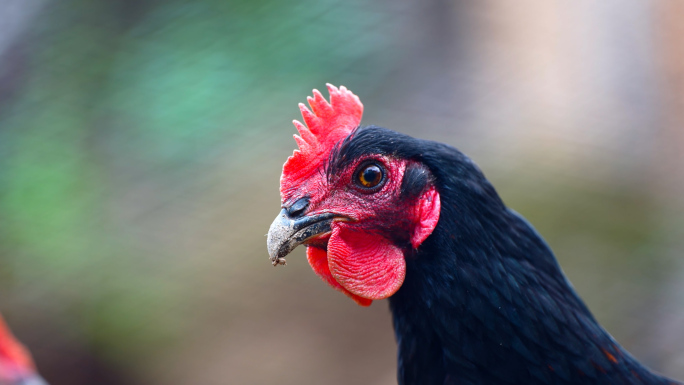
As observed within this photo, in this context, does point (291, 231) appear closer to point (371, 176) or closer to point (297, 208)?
point (297, 208)

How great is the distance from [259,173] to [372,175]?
2.85 metres

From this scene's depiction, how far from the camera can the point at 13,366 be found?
2762 mm

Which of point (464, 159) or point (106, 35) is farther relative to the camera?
point (106, 35)

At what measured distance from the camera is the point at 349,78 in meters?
4.46

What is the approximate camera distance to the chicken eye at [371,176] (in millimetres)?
1629

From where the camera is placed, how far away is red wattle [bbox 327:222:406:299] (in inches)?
63.2

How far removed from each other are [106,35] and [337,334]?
3.03m

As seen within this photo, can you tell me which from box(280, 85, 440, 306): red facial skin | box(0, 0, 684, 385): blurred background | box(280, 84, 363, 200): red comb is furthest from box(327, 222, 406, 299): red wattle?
box(0, 0, 684, 385): blurred background

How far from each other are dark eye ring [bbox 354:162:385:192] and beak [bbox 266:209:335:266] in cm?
13

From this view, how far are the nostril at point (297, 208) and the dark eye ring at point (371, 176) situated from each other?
0.17 meters

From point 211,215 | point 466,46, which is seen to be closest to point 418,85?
point 466,46

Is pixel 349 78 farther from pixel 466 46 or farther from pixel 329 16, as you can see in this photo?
pixel 466 46

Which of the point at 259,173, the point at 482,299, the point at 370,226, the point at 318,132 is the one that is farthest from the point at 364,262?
the point at 259,173

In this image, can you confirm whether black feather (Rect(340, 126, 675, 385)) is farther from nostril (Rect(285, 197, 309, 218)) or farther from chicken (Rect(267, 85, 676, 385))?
nostril (Rect(285, 197, 309, 218))
